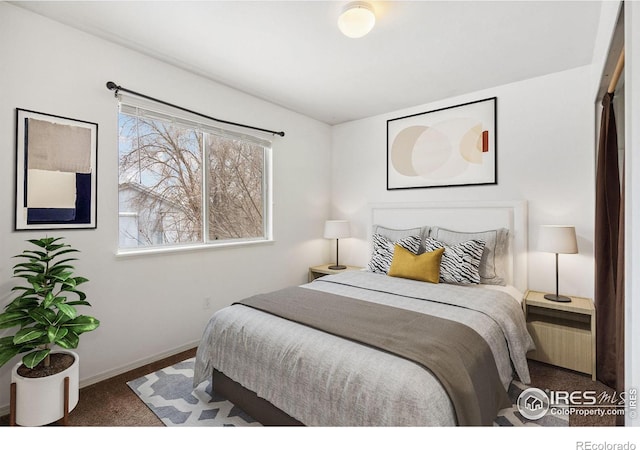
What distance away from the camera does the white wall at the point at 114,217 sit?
1.95 m

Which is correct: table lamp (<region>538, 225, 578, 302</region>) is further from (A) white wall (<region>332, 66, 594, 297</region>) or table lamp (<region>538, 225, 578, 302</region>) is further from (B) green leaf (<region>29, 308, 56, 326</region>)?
(B) green leaf (<region>29, 308, 56, 326</region>)

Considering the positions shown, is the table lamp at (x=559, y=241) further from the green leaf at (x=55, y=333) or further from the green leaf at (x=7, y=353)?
the green leaf at (x=7, y=353)

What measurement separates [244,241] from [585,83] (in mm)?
3418

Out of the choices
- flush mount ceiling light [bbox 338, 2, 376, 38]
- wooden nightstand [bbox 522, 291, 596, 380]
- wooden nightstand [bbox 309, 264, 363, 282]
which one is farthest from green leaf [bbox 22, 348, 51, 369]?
Result: wooden nightstand [bbox 522, 291, 596, 380]

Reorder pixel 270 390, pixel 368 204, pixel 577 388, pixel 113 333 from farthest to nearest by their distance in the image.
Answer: pixel 368 204 → pixel 113 333 → pixel 577 388 → pixel 270 390

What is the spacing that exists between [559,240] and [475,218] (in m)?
0.75

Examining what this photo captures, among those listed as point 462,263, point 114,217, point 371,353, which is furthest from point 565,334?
point 114,217

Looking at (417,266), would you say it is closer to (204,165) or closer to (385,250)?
(385,250)

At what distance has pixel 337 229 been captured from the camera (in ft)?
12.8

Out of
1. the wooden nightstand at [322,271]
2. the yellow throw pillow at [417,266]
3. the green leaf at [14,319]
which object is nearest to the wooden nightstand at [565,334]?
the yellow throw pillow at [417,266]
